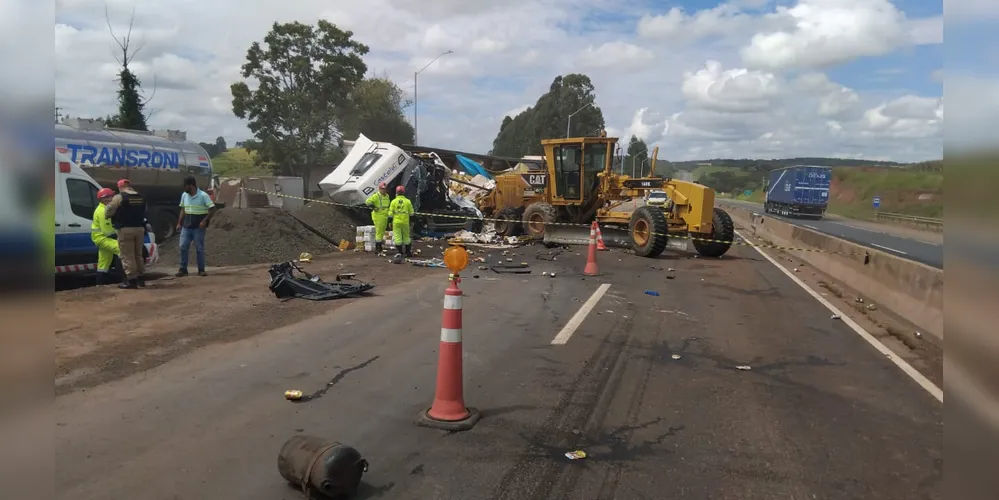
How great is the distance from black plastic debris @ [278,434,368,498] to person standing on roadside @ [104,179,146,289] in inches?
312

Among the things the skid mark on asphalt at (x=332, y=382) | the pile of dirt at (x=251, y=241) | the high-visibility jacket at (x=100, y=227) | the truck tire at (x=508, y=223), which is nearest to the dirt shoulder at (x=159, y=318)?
the high-visibility jacket at (x=100, y=227)

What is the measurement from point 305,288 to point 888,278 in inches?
360

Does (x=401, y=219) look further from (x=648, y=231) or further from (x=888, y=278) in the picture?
(x=888, y=278)

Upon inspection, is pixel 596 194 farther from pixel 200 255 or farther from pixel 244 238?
pixel 200 255

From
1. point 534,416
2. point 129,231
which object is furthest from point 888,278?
point 129,231

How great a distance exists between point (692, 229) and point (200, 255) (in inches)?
445

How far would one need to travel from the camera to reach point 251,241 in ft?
50.5

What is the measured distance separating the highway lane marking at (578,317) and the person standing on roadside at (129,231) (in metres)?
6.82

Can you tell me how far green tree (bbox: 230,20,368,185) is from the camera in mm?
41219

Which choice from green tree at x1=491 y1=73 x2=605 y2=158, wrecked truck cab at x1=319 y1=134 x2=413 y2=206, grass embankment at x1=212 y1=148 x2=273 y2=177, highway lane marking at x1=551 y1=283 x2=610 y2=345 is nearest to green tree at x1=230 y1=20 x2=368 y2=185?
grass embankment at x1=212 y1=148 x2=273 y2=177

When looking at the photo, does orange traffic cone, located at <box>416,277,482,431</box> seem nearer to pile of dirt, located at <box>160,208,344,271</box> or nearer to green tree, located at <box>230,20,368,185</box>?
pile of dirt, located at <box>160,208,344,271</box>
